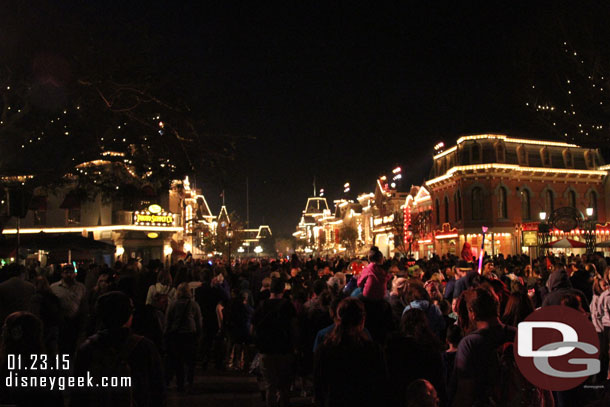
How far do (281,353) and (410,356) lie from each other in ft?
9.19

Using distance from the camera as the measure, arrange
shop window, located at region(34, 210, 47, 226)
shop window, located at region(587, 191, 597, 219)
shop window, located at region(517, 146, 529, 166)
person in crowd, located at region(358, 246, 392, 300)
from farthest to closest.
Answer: shop window, located at region(587, 191, 597, 219), shop window, located at region(517, 146, 529, 166), shop window, located at region(34, 210, 47, 226), person in crowd, located at region(358, 246, 392, 300)

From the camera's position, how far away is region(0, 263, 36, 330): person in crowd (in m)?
7.93

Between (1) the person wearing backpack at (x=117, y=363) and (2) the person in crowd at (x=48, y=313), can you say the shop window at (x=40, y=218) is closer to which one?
(2) the person in crowd at (x=48, y=313)

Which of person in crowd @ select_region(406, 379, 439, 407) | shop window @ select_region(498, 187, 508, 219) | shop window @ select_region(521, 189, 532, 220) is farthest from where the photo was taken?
shop window @ select_region(521, 189, 532, 220)

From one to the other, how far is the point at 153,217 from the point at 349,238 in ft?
162

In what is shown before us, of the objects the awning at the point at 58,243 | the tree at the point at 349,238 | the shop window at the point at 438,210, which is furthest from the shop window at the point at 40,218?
the tree at the point at 349,238

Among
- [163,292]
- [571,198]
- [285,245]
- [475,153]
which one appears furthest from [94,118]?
[285,245]

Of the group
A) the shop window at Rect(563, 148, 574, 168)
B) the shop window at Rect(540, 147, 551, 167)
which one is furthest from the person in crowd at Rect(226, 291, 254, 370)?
the shop window at Rect(563, 148, 574, 168)

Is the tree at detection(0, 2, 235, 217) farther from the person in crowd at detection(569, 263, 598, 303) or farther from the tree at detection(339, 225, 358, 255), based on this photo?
the tree at detection(339, 225, 358, 255)

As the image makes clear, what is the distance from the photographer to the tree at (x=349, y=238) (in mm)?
87494

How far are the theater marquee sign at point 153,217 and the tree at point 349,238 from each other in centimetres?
4752

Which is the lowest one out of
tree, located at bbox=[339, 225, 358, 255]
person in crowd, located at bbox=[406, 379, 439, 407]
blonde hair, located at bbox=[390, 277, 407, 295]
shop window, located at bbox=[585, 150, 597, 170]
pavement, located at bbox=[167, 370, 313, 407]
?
pavement, located at bbox=[167, 370, 313, 407]

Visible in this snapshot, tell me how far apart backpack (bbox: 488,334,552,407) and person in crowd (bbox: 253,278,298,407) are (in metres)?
3.31

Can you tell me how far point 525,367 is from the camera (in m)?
4.27
